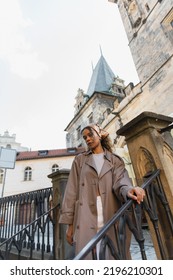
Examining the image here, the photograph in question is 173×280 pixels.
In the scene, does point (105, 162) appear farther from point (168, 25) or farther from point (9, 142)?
point (9, 142)

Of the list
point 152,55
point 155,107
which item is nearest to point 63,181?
point 155,107

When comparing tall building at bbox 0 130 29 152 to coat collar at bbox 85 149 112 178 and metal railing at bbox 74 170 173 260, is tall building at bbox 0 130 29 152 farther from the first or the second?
metal railing at bbox 74 170 173 260

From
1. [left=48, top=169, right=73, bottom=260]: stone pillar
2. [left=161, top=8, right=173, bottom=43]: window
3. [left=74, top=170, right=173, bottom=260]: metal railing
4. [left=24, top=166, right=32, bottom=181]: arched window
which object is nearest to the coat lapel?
[left=74, top=170, right=173, bottom=260]: metal railing

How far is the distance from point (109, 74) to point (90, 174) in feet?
83.8

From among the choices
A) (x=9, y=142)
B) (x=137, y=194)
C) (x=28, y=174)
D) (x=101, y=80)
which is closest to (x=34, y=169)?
(x=28, y=174)

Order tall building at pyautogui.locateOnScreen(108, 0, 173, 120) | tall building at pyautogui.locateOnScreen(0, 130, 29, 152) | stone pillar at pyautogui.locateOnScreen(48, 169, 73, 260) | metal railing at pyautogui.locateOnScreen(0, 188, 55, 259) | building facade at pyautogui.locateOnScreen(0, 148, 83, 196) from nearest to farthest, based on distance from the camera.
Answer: stone pillar at pyautogui.locateOnScreen(48, 169, 73, 260), metal railing at pyautogui.locateOnScreen(0, 188, 55, 259), tall building at pyautogui.locateOnScreen(108, 0, 173, 120), building facade at pyautogui.locateOnScreen(0, 148, 83, 196), tall building at pyautogui.locateOnScreen(0, 130, 29, 152)

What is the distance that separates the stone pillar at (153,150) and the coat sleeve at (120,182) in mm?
333

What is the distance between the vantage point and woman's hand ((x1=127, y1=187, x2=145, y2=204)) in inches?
51.2

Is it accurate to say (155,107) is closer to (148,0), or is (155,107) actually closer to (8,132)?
(148,0)

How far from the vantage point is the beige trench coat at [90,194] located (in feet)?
4.87

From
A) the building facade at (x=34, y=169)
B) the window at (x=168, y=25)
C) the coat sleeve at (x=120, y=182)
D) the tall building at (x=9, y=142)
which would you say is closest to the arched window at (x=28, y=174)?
the building facade at (x=34, y=169)

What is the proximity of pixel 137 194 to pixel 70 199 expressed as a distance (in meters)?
0.72

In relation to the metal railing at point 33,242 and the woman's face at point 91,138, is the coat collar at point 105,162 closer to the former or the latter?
the woman's face at point 91,138
